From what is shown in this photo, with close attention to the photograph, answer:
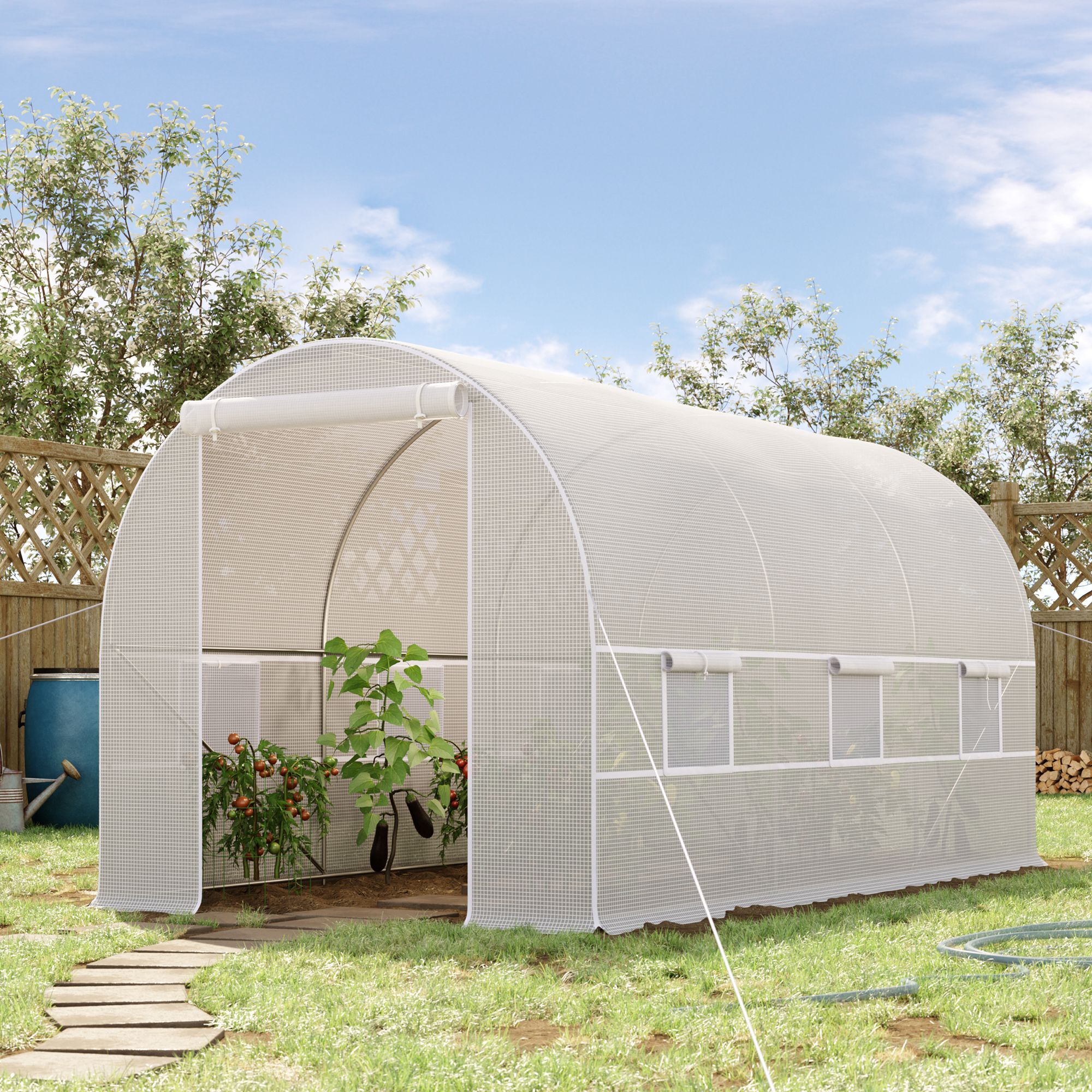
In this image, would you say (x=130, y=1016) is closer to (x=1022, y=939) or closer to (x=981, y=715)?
(x=1022, y=939)

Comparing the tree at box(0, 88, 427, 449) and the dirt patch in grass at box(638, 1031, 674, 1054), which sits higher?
the tree at box(0, 88, 427, 449)

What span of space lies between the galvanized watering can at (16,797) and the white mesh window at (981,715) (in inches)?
248

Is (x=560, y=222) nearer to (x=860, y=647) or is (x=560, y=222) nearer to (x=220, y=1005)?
(x=860, y=647)

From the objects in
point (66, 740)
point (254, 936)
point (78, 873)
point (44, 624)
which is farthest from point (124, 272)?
point (254, 936)

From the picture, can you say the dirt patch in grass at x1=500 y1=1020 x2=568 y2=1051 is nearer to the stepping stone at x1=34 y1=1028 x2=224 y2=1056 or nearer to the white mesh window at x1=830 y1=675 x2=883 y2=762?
the stepping stone at x1=34 y1=1028 x2=224 y2=1056

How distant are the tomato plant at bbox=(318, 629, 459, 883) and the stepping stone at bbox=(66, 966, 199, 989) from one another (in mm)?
2289

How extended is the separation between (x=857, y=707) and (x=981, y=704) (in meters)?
1.61

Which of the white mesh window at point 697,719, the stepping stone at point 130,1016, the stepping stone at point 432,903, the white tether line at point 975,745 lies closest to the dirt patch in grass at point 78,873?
the stepping stone at point 432,903

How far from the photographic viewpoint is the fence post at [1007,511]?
15211mm

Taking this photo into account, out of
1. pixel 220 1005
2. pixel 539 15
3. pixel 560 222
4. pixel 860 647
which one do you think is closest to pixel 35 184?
pixel 560 222

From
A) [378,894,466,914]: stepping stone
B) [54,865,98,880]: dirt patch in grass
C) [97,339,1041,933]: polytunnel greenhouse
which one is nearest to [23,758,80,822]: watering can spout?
[54,865,98,880]: dirt patch in grass

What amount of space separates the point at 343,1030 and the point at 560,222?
12818 millimetres

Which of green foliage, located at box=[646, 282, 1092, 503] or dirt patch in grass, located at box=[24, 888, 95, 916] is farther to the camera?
green foliage, located at box=[646, 282, 1092, 503]

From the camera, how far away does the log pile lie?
14453 millimetres
